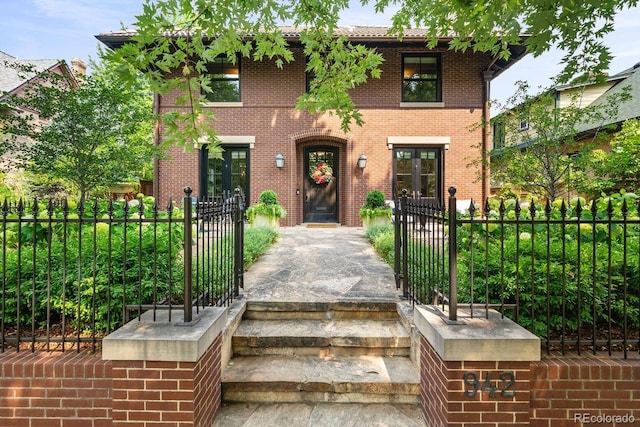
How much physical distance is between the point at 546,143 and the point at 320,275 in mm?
6169

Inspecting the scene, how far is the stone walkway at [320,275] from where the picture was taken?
403cm

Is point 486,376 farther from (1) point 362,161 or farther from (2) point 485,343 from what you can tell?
(1) point 362,161

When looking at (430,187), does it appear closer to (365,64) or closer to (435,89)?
(435,89)

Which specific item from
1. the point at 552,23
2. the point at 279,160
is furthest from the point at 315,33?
the point at 279,160

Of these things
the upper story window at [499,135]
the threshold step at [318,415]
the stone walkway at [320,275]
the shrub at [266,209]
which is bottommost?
the threshold step at [318,415]

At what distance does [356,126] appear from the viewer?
1173 centimetres

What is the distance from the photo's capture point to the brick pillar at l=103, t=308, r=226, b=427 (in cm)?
228

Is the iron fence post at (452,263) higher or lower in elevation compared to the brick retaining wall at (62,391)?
higher

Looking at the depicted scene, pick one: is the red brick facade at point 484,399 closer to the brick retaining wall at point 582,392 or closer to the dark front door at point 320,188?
the brick retaining wall at point 582,392

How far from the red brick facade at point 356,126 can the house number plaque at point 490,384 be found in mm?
9507

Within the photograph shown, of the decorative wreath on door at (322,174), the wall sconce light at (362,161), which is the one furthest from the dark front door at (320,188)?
the wall sconce light at (362,161)

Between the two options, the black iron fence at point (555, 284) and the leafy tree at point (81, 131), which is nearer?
the black iron fence at point (555, 284)

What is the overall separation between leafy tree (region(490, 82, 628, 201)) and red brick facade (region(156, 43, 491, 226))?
123 inches

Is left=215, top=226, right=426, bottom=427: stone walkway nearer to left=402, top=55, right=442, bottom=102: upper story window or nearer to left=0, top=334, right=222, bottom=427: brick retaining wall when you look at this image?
left=0, top=334, right=222, bottom=427: brick retaining wall
